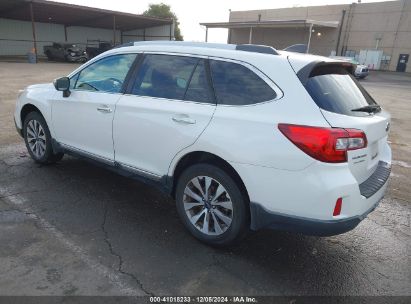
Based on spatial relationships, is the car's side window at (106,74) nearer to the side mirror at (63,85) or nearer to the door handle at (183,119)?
the side mirror at (63,85)

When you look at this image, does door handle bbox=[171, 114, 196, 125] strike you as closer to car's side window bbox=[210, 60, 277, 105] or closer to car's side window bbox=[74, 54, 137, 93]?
car's side window bbox=[210, 60, 277, 105]

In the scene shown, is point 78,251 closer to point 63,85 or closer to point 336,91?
point 63,85

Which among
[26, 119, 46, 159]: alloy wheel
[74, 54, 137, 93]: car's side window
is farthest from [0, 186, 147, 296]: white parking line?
[74, 54, 137, 93]: car's side window

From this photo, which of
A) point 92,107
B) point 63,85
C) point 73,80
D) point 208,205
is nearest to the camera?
point 208,205

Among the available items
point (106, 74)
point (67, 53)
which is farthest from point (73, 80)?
point (67, 53)

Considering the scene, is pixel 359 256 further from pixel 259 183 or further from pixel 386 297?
pixel 259 183

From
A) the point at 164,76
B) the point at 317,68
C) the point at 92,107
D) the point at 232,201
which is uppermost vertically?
the point at 317,68

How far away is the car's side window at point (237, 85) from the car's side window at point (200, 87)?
0.08 m

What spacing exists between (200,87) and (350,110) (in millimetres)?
1326

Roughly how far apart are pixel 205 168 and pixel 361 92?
166 centimetres

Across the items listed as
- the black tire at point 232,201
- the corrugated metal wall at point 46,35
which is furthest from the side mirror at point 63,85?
the corrugated metal wall at point 46,35

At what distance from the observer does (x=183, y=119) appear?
3262 mm

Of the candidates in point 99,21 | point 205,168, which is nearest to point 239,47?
point 205,168

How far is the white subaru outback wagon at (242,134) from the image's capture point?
8.79 feet
